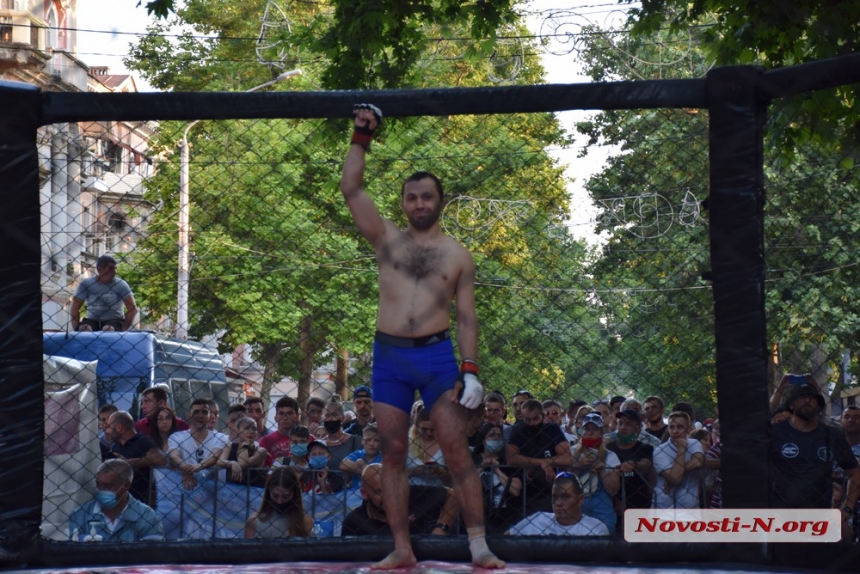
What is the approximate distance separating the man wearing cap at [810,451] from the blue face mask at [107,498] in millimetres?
3580

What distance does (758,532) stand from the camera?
4027 millimetres

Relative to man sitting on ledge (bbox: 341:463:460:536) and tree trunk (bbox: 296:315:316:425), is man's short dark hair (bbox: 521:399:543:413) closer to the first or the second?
man sitting on ledge (bbox: 341:463:460:536)

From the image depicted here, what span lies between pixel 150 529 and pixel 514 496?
208 centimetres

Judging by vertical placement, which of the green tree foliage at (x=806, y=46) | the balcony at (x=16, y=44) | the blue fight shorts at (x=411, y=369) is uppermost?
the balcony at (x=16, y=44)

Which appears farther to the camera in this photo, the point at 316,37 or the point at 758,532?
the point at 316,37

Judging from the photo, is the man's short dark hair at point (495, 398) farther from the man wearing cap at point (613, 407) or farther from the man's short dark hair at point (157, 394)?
the man's short dark hair at point (157, 394)

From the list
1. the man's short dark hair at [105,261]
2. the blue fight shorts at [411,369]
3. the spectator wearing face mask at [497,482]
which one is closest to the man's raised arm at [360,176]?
the blue fight shorts at [411,369]

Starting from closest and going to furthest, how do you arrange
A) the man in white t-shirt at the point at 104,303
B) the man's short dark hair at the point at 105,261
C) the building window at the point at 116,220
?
the building window at the point at 116,220
the man's short dark hair at the point at 105,261
the man in white t-shirt at the point at 104,303

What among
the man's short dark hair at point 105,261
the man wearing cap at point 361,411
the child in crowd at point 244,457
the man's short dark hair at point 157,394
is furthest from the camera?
the man's short dark hair at point 105,261

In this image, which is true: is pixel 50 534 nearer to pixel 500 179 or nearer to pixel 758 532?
pixel 500 179

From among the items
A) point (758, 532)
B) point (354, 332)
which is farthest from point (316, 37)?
point (758, 532)

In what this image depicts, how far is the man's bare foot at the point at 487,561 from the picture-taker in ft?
13.1

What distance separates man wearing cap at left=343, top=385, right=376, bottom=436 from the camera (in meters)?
6.96

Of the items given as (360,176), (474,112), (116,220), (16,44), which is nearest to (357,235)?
(116,220)
